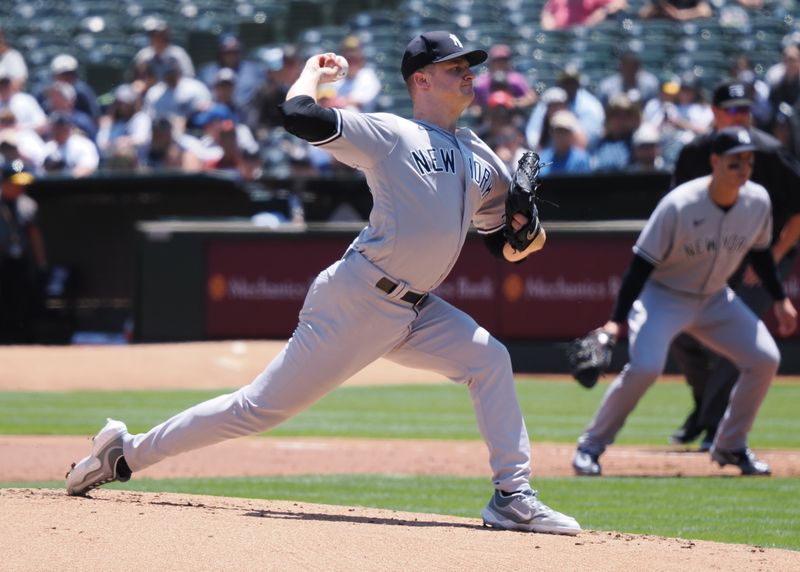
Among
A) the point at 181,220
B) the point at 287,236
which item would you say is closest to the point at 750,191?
the point at 287,236

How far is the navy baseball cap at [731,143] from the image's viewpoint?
7.71 m

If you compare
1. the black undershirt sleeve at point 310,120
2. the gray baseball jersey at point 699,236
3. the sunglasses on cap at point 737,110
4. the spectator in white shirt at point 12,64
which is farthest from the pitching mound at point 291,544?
the spectator in white shirt at point 12,64

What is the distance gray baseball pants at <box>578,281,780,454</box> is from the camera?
7883 mm

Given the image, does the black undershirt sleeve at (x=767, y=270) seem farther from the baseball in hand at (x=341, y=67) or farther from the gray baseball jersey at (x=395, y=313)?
the baseball in hand at (x=341, y=67)

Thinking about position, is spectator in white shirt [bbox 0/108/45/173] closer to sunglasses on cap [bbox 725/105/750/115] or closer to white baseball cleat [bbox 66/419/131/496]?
sunglasses on cap [bbox 725/105/750/115]

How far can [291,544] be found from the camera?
4.67m

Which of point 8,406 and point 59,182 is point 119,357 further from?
point 59,182

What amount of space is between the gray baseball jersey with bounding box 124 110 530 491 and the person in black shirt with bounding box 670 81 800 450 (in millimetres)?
3720

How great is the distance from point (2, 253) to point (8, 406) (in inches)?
181

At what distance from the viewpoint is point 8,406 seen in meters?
12.4

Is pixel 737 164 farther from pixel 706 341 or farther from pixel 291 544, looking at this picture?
pixel 291 544

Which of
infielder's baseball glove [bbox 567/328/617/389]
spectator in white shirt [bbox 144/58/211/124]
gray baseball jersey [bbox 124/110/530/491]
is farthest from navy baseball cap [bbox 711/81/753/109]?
spectator in white shirt [bbox 144/58/211/124]

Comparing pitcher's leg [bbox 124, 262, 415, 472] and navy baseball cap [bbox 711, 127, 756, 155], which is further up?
pitcher's leg [bbox 124, 262, 415, 472]

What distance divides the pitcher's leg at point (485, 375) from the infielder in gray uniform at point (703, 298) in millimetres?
2453
